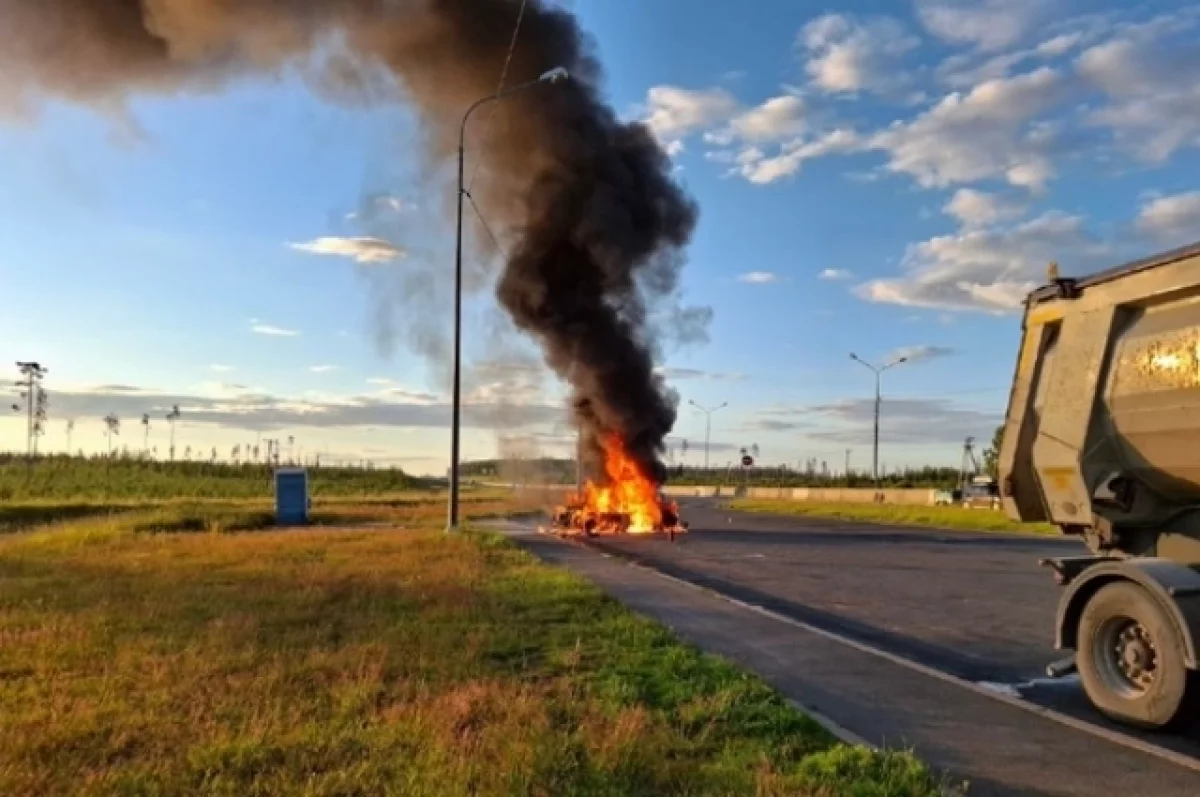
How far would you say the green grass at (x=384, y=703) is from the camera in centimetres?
489

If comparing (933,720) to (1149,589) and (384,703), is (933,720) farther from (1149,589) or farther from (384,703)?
(384,703)

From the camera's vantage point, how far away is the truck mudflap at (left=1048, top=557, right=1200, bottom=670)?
6383mm

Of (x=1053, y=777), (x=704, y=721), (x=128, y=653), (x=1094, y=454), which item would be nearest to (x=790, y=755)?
(x=704, y=721)

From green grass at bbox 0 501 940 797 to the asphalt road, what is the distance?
8.28 feet

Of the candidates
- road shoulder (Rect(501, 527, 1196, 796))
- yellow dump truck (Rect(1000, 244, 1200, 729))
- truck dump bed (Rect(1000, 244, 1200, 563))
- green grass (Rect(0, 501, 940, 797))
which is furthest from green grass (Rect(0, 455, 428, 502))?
yellow dump truck (Rect(1000, 244, 1200, 729))

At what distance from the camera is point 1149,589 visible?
6723 millimetres

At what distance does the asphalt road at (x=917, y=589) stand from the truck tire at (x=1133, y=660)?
0.51ft

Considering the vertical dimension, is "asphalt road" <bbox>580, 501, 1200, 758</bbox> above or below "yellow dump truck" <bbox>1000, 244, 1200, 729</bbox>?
below

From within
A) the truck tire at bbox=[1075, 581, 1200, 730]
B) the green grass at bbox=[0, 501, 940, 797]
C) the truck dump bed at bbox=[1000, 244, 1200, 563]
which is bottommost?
the green grass at bbox=[0, 501, 940, 797]

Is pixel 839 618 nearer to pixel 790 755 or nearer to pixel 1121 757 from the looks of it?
pixel 1121 757

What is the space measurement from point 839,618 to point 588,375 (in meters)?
18.1

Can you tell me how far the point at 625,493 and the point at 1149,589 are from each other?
24055 mm

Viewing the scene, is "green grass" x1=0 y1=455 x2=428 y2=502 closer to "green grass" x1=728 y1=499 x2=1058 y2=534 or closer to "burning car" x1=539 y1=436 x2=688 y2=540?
"burning car" x1=539 y1=436 x2=688 y2=540

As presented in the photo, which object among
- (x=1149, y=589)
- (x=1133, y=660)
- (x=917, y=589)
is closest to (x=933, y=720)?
(x=1133, y=660)
